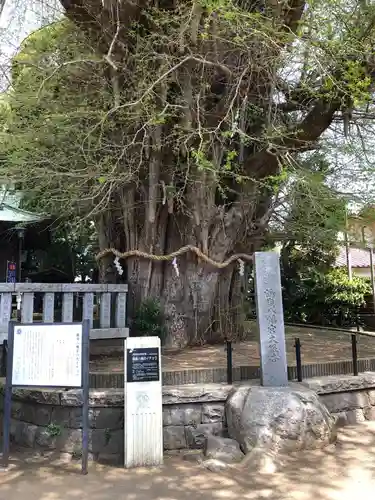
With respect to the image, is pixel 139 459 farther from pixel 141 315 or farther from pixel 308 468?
pixel 141 315

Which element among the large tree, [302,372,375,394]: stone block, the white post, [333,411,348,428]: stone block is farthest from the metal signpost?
[333,411,348,428]: stone block

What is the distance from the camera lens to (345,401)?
19.8 ft

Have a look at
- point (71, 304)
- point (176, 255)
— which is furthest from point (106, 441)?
point (176, 255)

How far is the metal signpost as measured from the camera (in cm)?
477

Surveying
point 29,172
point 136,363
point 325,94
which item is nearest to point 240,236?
point 325,94

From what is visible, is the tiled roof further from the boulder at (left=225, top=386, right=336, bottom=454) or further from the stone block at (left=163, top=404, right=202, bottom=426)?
the stone block at (left=163, top=404, right=202, bottom=426)

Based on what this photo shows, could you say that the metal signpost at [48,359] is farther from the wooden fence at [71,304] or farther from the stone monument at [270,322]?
the stone monument at [270,322]

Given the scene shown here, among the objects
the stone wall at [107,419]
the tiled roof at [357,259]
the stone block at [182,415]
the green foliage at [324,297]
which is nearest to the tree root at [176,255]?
the stone wall at [107,419]

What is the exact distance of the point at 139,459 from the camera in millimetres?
4863

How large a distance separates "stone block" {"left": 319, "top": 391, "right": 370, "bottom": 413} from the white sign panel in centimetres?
313

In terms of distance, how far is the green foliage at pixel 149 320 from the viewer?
806 cm

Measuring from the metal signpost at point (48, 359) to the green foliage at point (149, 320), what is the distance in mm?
3201

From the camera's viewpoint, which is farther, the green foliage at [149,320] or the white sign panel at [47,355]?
the green foliage at [149,320]

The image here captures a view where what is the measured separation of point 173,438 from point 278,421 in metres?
1.27
